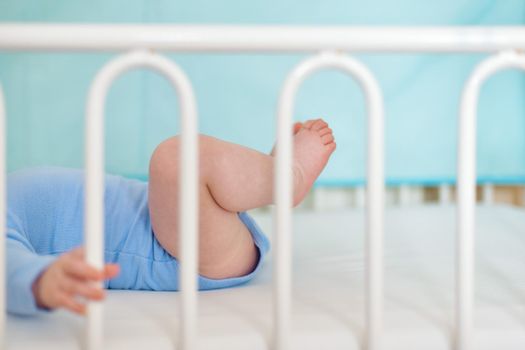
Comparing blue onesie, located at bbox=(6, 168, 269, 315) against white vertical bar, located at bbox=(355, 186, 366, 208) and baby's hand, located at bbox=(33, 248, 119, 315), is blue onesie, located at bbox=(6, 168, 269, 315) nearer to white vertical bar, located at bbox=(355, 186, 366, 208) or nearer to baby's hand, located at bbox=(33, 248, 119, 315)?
baby's hand, located at bbox=(33, 248, 119, 315)

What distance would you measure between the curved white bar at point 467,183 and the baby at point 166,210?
21 centimetres

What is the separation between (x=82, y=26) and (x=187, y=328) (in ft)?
0.84

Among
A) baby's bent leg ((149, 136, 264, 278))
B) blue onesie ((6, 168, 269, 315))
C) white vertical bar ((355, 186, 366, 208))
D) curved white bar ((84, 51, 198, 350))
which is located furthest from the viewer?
white vertical bar ((355, 186, 366, 208))

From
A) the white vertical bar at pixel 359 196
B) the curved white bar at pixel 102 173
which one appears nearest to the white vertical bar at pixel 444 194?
the white vertical bar at pixel 359 196

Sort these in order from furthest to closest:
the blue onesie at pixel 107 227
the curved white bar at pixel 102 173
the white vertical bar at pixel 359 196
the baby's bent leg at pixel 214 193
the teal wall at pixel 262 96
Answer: the white vertical bar at pixel 359 196, the teal wall at pixel 262 96, the blue onesie at pixel 107 227, the baby's bent leg at pixel 214 193, the curved white bar at pixel 102 173

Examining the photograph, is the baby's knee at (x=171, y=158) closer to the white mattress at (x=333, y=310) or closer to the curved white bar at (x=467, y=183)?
the white mattress at (x=333, y=310)

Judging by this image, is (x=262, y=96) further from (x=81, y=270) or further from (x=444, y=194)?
(x=81, y=270)

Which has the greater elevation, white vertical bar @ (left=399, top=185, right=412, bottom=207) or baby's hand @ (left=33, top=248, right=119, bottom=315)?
white vertical bar @ (left=399, top=185, right=412, bottom=207)

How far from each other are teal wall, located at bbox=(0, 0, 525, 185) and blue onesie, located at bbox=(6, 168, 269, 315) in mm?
716

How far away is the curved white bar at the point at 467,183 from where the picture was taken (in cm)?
60

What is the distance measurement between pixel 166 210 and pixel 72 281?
225 mm

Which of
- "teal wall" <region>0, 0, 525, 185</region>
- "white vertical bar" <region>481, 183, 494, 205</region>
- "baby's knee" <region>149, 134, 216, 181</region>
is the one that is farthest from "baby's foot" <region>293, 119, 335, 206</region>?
"white vertical bar" <region>481, 183, 494, 205</region>

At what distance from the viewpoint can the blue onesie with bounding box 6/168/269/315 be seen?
2.75ft

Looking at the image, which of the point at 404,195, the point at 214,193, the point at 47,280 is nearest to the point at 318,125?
the point at 214,193
